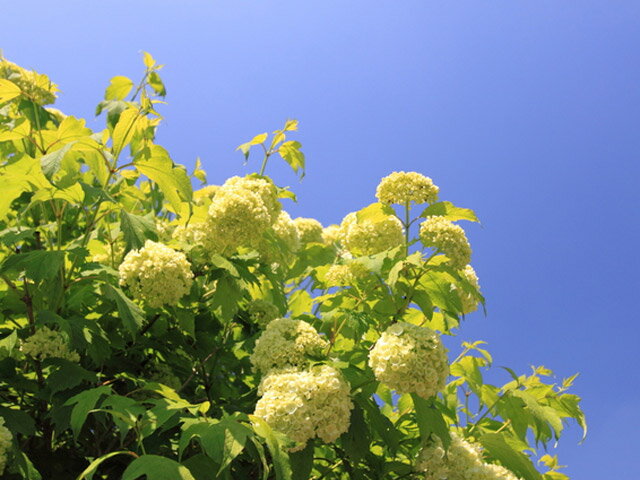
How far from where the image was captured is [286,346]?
379 centimetres

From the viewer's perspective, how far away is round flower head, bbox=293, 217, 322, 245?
6012 millimetres

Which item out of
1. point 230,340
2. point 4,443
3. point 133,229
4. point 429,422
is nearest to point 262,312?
point 230,340

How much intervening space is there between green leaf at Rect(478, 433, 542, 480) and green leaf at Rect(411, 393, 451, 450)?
1.30 ft

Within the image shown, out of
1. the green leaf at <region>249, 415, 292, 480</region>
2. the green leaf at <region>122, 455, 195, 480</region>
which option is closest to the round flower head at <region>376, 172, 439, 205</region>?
the green leaf at <region>249, 415, 292, 480</region>

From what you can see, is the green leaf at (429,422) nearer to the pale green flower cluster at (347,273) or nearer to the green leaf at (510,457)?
the green leaf at (510,457)

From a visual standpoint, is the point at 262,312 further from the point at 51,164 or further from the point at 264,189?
the point at 51,164

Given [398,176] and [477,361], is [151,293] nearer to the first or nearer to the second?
[398,176]

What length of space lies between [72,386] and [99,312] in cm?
79

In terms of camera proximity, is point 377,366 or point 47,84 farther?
point 47,84

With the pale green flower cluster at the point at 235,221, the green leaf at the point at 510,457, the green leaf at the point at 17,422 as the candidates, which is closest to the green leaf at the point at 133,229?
the pale green flower cluster at the point at 235,221

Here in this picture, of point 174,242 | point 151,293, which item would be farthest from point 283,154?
point 151,293

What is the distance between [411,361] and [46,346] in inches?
86.2

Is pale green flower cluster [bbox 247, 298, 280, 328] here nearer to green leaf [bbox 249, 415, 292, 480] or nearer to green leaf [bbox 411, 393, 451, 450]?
green leaf [bbox 411, 393, 451, 450]

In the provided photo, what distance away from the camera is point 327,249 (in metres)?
5.09
